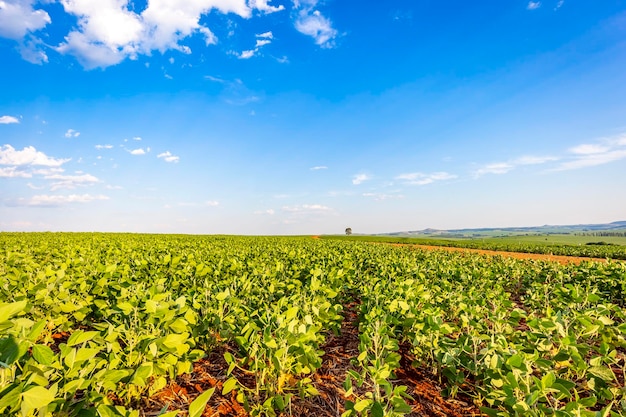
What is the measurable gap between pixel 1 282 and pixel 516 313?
6.92 metres

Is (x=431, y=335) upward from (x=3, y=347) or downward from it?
downward

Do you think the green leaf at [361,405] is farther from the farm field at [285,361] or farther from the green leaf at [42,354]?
the green leaf at [42,354]

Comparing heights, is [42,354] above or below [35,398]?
above

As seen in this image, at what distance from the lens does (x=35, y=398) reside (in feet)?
4.81

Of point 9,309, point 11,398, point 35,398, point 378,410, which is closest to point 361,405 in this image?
point 378,410

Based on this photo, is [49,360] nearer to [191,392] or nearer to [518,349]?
[191,392]

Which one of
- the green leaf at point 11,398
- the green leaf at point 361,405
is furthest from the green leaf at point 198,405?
the green leaf at point 361,405

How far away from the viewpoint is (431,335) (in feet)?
11.7

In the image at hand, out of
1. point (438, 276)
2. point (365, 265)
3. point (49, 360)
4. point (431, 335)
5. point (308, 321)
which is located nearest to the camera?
point (49, 360)

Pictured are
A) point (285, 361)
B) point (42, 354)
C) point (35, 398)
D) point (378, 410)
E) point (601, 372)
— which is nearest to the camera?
point (35, 398)

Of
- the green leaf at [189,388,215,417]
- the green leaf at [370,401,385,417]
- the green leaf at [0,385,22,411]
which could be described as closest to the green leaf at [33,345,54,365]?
the green leaf at [0,385,22,411]

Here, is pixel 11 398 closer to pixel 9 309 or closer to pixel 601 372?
pixel 9 309

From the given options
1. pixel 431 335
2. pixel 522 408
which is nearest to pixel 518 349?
pixel 431 335

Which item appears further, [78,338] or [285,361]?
[285,361]
